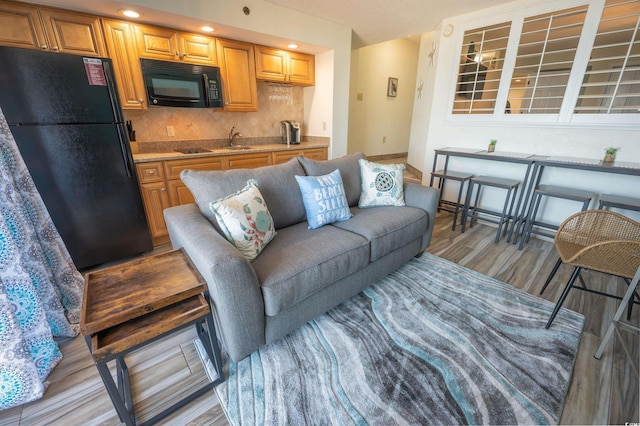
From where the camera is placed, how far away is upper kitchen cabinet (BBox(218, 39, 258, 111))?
2998 mm

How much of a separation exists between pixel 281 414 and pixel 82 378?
1090 mm

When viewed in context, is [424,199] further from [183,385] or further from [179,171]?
[179,171]

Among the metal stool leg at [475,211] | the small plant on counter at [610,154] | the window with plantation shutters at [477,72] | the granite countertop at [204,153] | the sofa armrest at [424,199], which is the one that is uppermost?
the window with plantation shutters at [477,72]

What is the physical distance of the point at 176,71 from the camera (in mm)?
2715

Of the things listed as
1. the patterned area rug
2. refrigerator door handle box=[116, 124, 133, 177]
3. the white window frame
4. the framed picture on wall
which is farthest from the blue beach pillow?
the framed picture on wall

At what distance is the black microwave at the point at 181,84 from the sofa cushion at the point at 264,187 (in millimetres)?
1523

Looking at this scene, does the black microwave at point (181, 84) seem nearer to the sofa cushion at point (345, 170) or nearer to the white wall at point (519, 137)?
the sofa cushion at point (345, 170)

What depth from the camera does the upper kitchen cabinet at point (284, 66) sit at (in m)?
3.28

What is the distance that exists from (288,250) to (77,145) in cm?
182

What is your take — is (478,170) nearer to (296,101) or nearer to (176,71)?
(296,101)

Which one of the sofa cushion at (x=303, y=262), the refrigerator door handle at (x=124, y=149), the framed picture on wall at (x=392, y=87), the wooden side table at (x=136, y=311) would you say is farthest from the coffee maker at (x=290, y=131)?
the framed picture on wall at (x=392, y=87)

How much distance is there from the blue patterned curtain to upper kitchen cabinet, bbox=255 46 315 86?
8.16 feet

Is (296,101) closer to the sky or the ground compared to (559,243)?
closer to the sky

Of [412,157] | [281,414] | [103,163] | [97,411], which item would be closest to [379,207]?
[281,414]
